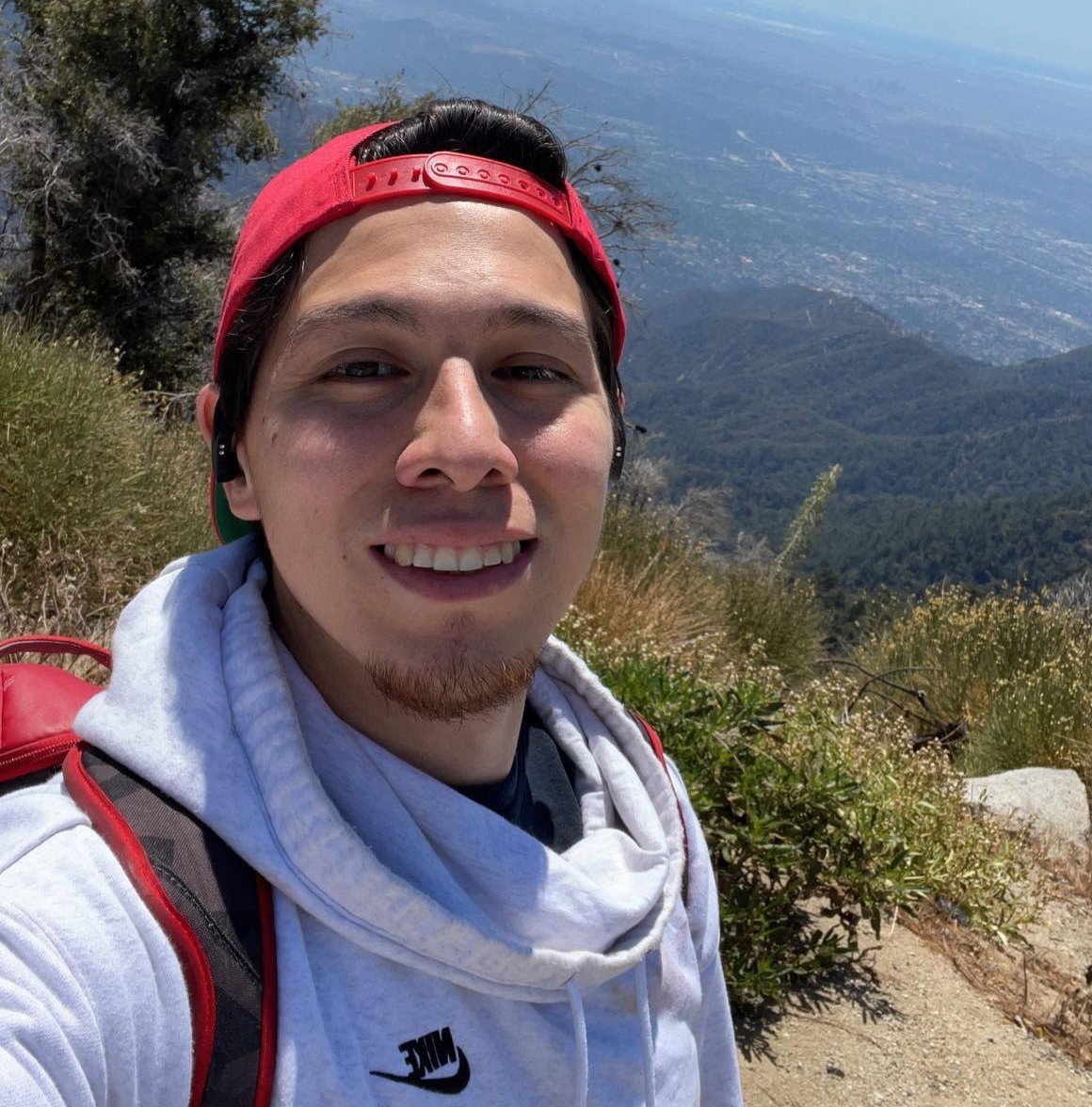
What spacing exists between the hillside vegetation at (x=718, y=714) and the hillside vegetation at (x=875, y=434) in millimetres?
55966

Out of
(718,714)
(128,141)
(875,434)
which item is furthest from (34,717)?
(875,434)

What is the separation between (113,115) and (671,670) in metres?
9.45

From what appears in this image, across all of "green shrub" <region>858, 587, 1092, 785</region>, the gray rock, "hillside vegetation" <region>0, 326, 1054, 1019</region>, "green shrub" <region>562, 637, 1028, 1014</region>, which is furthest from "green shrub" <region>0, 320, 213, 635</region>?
"green shrub" <region>858, 587, 1092, 785</region>

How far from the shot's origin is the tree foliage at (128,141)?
32.1 ft

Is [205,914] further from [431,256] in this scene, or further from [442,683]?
[431,256]

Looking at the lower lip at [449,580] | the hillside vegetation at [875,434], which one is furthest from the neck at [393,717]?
the hillside vegetation at [875,434]

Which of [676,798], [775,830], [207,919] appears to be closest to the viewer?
[207,919]

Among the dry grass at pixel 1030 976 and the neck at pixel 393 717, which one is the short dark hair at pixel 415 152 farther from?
the dry grass at pixel 1030 976

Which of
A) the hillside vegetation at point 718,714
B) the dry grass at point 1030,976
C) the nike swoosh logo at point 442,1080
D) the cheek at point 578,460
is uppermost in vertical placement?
the cheek at point 578,460

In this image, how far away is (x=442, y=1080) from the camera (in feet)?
2.81

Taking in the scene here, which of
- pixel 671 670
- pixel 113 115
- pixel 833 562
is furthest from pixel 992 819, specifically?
pixel 833 562

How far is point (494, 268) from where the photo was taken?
41.1 inches

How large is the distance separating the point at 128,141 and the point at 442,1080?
10.8 m

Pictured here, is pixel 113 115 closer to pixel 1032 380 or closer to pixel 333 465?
pixel 333 465
